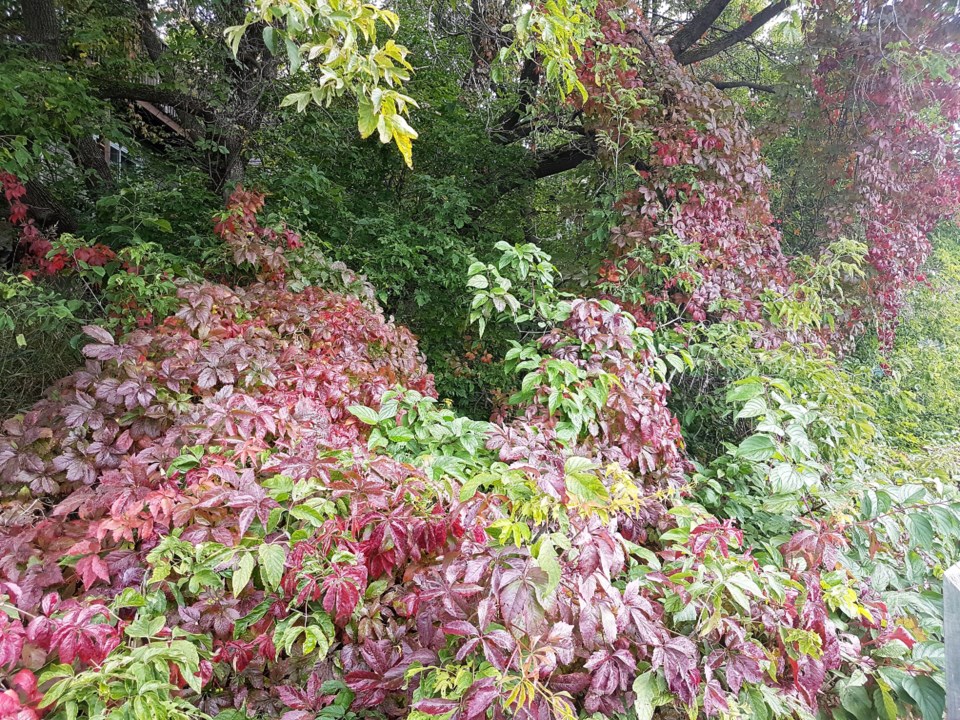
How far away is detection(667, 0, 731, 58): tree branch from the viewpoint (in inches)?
218

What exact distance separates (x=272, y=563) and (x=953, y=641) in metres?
1.46

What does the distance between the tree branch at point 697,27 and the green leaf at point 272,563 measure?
20.0 feet

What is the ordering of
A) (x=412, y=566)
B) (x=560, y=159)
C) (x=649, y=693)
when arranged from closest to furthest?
(x=649, y=693), (x=412, y=566), (x=560, y=159)

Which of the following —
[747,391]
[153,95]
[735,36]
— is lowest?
[747,391]

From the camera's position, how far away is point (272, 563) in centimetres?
125

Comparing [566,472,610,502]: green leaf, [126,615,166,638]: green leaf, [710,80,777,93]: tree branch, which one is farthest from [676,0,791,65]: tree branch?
[126,615,166,638]: green leaf

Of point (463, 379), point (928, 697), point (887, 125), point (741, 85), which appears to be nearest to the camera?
point (928, 697)

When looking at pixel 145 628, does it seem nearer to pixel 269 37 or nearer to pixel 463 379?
pixel 269 37

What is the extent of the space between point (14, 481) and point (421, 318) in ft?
12.3

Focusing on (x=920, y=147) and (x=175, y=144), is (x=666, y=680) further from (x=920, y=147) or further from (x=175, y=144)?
(x=920, y=147)

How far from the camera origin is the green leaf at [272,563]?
1.23 metres

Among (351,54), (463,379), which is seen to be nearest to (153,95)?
(463,379)

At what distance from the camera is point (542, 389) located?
2262mm

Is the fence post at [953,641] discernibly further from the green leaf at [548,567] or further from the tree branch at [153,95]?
the tree branch at [153,95]
